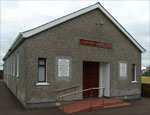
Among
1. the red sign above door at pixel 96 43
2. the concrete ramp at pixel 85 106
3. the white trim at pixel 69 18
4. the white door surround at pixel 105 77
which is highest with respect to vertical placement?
the white trim at pixel 69 18

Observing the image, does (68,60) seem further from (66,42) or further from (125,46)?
(125,46)

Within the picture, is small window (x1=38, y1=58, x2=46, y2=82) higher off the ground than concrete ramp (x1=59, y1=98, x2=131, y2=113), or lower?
higher

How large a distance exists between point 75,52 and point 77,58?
39 centimetres

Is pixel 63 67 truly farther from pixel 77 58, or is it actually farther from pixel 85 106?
pixel 85 106

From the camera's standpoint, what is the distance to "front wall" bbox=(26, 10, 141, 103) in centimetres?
967

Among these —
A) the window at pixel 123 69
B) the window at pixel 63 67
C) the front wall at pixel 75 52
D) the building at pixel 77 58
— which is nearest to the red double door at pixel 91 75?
the building at pixel 77 58

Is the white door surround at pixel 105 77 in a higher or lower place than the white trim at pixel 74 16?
lower

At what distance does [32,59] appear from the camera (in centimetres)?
962

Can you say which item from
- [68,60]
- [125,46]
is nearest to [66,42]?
[68,60]

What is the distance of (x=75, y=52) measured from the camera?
11016mm

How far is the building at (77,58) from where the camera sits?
31.8 feet

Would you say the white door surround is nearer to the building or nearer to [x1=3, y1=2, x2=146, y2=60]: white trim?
the building

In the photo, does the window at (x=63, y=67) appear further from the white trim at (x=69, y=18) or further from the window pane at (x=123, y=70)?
the window pane at (x=123, y=70)

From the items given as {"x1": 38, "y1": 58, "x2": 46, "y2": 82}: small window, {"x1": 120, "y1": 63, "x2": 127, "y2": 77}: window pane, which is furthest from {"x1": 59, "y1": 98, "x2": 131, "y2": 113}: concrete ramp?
{"x1": 120, "y1": 63, "x2": 127, "y2": 77}: window pane
